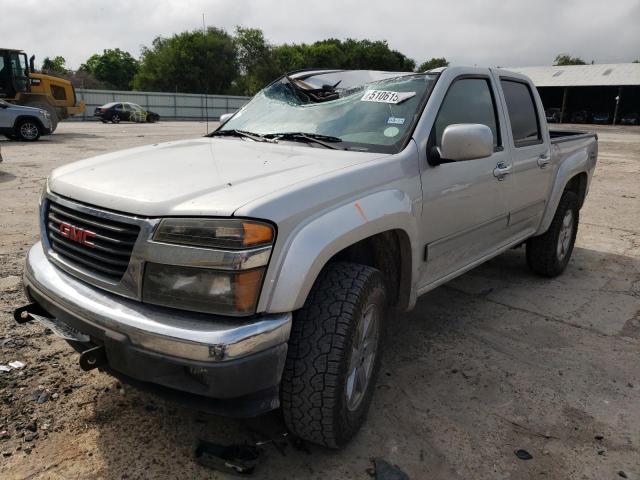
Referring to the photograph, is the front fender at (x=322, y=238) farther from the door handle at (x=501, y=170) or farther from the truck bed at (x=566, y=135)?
the truck bed at (x=566, y=135)

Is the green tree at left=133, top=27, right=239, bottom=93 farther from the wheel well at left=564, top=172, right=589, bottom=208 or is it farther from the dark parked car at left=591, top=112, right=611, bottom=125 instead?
the wheel well at left=564, top=172, right=589, bottom=208

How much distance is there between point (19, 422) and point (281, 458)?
50.4 inches

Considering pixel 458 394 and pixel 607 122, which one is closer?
pixel 458 394

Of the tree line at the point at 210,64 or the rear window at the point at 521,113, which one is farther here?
the tree line at the point at 210,64

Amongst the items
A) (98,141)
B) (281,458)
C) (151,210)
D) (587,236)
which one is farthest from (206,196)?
(98,141)

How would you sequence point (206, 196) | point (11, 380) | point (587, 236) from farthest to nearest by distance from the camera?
point (587, 236) < point (11, 380) < point (206, 196)

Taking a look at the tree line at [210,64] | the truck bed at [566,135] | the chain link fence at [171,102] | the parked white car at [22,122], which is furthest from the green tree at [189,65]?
the truck bed at [566,135]

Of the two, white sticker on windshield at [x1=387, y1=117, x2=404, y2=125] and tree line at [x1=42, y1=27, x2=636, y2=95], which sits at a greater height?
tree line at [x1=42, y1=27, x2=636, y2=95]

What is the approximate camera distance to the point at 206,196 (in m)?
2.17

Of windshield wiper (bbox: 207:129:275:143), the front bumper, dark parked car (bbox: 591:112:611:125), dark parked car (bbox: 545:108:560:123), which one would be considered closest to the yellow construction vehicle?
windshield wiper (bbox: 207:129:275:143)

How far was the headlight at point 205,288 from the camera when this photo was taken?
2.02m

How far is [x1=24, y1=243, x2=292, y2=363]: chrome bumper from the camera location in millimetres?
1965

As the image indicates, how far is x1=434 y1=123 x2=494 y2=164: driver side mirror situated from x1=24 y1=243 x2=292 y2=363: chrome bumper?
1.39 m

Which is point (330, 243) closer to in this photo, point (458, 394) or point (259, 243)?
point (259, 243)
